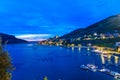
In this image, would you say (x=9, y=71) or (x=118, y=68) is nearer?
(x=9, y=71)

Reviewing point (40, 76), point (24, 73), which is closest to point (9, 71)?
point (40, 76)

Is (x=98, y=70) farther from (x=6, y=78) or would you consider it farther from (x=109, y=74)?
(x=6, y=78)

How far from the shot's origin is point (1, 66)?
13.7 m

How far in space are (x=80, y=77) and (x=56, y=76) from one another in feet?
20.2

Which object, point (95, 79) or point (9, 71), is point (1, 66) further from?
point (95, 79)

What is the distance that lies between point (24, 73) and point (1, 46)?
240 ft

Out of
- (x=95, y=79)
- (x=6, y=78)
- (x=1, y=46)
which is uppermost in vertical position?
(x=1, y=46)

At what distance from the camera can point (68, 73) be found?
8562 centimetres

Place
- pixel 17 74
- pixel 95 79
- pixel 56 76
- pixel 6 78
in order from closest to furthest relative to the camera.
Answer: pixel 6 78 → pixel 95 79 → pixel 56 76 → pixel 17 74

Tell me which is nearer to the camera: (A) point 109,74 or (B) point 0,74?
(B) point 0,74

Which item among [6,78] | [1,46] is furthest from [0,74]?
[1,46]

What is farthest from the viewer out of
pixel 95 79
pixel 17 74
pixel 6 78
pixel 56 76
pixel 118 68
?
pixel 118 68

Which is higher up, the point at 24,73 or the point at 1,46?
the point at 1,46

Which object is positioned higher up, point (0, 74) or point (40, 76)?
point (0, 74)
